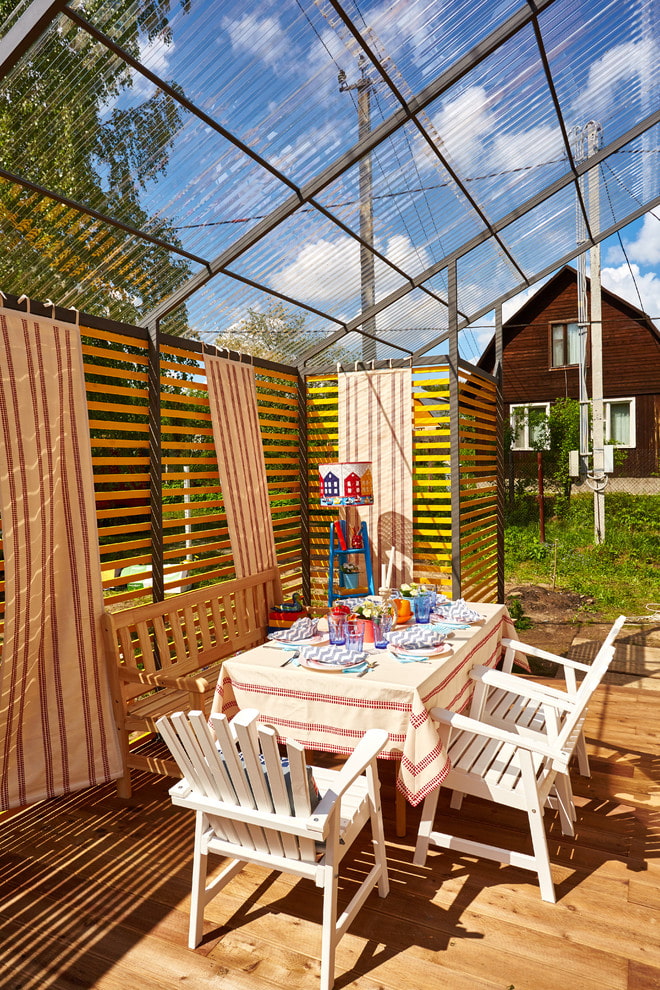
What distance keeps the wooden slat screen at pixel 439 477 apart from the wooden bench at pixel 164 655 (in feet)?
5.42

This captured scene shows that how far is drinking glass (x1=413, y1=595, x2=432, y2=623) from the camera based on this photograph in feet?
11.8

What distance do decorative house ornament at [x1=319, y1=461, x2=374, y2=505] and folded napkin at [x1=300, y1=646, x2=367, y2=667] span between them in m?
2.33

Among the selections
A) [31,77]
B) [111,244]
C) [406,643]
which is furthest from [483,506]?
[31,77]

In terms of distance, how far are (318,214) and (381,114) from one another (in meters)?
0.75

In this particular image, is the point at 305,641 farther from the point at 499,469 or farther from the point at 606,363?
the point at 606,363

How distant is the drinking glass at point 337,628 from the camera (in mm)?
3242

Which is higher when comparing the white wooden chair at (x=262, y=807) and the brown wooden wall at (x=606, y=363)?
the brown wooden wall at (x=606, y=363)

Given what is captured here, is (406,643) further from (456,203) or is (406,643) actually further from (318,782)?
(456,203)

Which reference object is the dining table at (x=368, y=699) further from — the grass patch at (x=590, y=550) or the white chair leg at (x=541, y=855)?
the grass patch at (x=590, y=550)

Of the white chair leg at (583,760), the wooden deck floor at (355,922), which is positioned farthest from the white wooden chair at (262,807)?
the white chair leg at (583,760)

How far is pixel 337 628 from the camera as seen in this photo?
3.26 m

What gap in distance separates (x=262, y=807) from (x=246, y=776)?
0.36 ft

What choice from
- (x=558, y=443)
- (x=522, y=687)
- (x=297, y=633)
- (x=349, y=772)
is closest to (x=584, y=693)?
(x=522, y=687)

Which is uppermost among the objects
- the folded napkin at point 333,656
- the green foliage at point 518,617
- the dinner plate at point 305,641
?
the folded napkin at point 333,656
